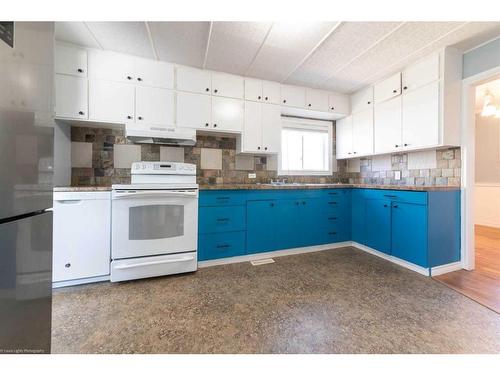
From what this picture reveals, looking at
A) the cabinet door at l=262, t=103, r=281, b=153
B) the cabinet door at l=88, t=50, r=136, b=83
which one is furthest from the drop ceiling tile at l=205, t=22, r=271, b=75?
the cabinet door at l=88, t=50, r=136, b=83

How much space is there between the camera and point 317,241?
2.75 metres

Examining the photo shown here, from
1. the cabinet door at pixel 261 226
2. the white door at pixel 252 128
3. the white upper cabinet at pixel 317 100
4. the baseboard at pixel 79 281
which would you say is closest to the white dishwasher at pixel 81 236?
the baseboard at pixel 79 281

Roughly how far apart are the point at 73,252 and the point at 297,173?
2896 millimetres

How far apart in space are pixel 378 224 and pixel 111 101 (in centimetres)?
336

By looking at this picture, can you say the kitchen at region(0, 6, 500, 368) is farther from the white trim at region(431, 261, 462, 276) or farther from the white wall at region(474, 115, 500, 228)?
the white wall at region(474, 115, 500, 228)

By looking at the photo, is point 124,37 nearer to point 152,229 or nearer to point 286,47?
point 286,47

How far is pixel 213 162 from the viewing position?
2875 mm

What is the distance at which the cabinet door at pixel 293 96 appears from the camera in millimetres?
2928

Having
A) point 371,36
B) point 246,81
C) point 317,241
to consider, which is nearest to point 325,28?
point 371,36

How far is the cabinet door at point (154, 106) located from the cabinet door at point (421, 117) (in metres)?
2.74

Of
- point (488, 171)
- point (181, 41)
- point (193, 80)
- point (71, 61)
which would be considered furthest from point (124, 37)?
point (488, 171)

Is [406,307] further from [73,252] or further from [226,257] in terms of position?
[73,252]

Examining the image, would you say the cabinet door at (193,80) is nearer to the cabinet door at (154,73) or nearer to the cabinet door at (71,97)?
the cabinet door at (154,73)
